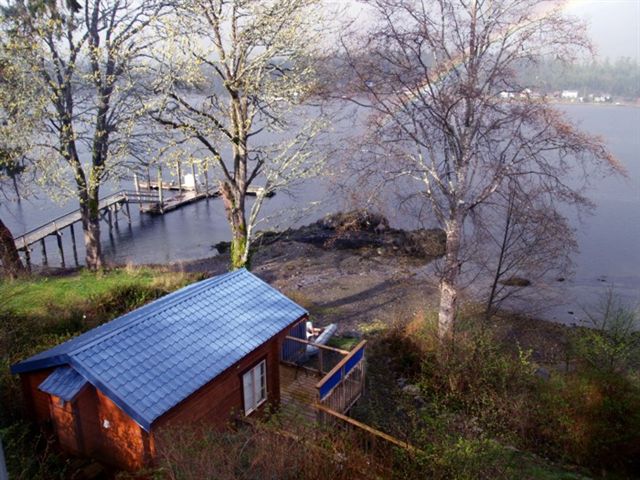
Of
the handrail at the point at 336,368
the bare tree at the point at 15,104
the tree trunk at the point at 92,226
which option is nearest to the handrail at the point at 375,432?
the handrail at the point at 336,368

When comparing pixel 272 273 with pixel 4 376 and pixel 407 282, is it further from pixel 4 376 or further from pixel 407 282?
pixel 4 376

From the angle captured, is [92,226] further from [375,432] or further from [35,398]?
[375,432]

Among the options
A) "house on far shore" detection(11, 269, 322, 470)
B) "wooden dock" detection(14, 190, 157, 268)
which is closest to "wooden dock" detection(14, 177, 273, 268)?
"wooden dock" detection(14, 190, 157, 268)

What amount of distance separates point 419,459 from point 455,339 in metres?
7.02

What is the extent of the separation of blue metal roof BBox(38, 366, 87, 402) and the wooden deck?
14.4 feet

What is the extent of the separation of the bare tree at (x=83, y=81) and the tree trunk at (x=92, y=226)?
0.16m

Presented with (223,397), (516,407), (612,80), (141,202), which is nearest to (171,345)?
(223,397)

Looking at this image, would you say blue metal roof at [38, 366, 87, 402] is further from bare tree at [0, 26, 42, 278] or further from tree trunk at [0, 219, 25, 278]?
tree trunk at [0, 219, 25, 278]

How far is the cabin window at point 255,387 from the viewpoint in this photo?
11031 millimetres

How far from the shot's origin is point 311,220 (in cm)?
4122

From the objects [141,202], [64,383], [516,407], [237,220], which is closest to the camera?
[64,383]

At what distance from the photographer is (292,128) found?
18.6 metres

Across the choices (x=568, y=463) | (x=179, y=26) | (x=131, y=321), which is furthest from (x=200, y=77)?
(x=568, y=463)

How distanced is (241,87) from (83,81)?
7.46m
